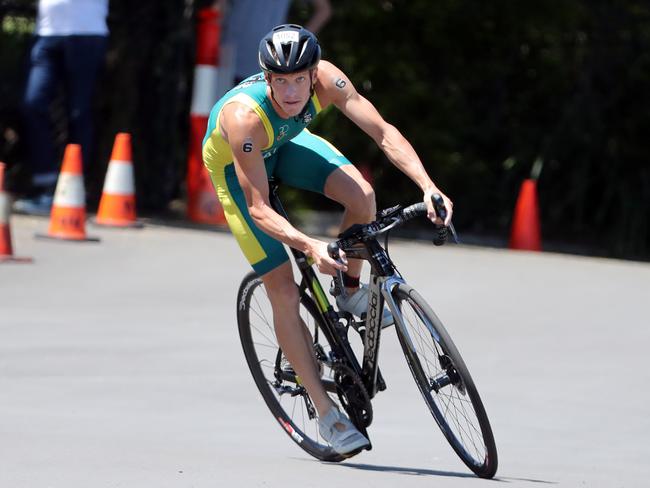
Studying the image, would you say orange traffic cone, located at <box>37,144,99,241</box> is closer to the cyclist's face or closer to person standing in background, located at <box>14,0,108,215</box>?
person standing in background, located at <box>14,0,108,215</box>

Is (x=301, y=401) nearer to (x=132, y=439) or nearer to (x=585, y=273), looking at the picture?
(x=132, y=439)

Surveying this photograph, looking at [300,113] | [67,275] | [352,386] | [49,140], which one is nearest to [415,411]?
[352,386]

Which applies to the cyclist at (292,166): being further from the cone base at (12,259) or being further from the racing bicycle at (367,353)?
the cone base at (12,259)

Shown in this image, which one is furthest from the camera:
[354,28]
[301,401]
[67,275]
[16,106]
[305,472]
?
[354,28]

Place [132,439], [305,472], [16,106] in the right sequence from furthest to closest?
[16,106] → [132,439] → [305,472]

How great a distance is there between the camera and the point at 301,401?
6.77m

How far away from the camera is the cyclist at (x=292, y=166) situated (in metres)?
5.73

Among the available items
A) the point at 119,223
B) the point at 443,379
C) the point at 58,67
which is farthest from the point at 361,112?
the point at 58,67

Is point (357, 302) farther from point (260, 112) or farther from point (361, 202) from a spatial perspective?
point (260, 112)

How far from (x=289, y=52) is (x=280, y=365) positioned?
5.22ft

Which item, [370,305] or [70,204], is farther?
[70,204]

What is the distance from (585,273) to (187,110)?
414 cm

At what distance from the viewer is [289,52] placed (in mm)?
5680

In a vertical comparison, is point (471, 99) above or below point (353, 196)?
below
